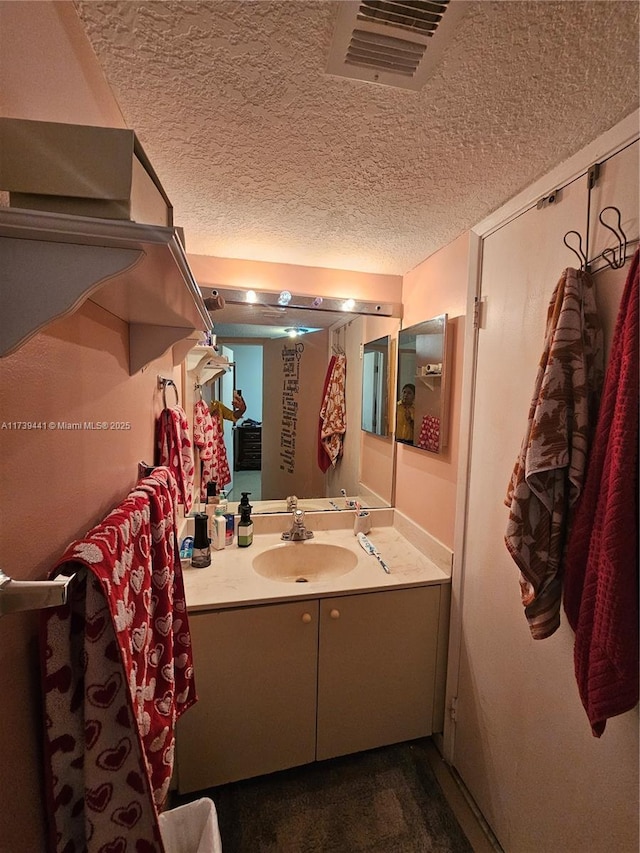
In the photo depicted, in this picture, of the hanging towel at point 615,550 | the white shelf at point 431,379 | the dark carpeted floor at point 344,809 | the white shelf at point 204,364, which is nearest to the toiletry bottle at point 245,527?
the white shelf at point 204,364

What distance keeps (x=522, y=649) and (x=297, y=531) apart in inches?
37.7

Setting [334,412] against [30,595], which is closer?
[30,595]

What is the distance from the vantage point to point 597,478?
797 millimetres

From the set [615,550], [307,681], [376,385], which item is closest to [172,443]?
[307,681]

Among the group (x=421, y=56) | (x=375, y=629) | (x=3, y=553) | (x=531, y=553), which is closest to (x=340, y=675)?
(x=375, y=629)

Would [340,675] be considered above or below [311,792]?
above

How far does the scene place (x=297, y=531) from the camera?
5.63 feet

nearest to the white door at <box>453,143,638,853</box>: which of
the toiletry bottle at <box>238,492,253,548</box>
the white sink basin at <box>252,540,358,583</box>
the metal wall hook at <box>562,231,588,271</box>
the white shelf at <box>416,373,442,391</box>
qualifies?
the metal wall hook at <box>562,231,588,271</box>

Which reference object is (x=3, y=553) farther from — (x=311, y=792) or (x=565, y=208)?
(x=311, y=792)

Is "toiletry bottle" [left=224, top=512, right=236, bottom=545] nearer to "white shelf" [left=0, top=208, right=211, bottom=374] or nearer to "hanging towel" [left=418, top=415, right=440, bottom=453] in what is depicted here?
"hanging towel" [left=418, top=415, right=440, bottom=453]

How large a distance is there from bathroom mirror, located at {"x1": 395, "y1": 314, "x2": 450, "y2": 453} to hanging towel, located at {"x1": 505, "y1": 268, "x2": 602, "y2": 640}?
598mm

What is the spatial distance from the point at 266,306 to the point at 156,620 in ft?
4.37

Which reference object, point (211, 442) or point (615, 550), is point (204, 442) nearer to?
point (211, 442)

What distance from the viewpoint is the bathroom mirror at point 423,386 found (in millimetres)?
1498
